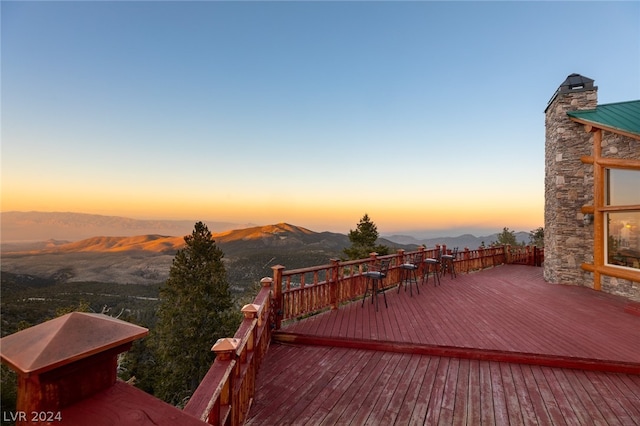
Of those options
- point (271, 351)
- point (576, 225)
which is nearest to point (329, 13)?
point (576, 225)

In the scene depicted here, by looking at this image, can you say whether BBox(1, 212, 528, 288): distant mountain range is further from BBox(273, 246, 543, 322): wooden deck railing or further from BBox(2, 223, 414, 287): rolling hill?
BBox(273, 246, 543, 322): wooden deck railing

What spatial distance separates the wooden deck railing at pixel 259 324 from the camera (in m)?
2.08

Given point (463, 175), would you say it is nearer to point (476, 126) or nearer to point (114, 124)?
point (476, 126)

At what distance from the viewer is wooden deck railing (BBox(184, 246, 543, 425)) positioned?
82.0 inches

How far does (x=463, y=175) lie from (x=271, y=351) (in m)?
25.4

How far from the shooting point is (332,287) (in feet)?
20.6

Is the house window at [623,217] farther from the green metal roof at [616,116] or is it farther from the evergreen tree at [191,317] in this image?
the evergreen tree at [191,317]

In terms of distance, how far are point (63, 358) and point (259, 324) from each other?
147 inches

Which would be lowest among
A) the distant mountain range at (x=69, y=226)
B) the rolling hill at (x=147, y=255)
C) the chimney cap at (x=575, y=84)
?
the rolling hill at (x=147, y=255)

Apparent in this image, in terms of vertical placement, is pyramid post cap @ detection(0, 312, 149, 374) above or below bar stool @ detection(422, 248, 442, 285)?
above

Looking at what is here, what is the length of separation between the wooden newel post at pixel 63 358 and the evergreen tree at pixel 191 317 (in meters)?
21.7

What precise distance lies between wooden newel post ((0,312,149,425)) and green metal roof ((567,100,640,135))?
10.3 meters

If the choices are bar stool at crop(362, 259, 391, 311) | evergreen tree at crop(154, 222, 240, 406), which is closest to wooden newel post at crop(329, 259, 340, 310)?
bar stool at crop(362, 259, 391, 311)

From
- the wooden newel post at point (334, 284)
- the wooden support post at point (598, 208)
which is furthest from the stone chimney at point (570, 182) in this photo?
the wooden newel post at point (334, 284)
